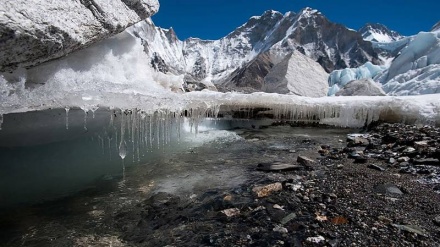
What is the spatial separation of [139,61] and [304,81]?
25.6 meters

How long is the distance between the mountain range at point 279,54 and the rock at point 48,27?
70.8 ft

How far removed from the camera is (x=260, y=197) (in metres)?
5.12

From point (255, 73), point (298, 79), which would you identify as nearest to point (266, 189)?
point (298, 79)

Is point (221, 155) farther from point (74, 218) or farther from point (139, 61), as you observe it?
point (74, 218)

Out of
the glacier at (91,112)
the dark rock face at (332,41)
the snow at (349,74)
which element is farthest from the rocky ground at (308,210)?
the dark rock face at (332,41)

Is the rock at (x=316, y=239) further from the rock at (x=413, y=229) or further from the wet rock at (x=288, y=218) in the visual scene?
the rock at (x=413, y=229)

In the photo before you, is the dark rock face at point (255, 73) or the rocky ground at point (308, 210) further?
the dark rock face at point (255, 73)

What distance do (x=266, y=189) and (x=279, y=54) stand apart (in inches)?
4720

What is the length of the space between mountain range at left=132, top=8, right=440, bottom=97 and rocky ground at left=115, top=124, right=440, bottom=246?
77.2 ft

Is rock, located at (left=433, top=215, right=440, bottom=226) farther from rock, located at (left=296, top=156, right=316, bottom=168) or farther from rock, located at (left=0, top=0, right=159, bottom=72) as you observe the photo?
rock, located at (left=0, top=0, right=159, bottom=72)

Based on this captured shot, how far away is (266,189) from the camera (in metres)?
5.35

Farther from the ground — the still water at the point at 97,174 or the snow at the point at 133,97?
the snow at the point at 133,97

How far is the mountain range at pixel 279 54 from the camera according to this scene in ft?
111

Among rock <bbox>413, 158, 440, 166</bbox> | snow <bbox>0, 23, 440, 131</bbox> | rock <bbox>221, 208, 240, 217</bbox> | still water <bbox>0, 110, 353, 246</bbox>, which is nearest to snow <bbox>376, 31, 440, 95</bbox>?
snow <bbox>0, 23, 440, 131</bbox>
